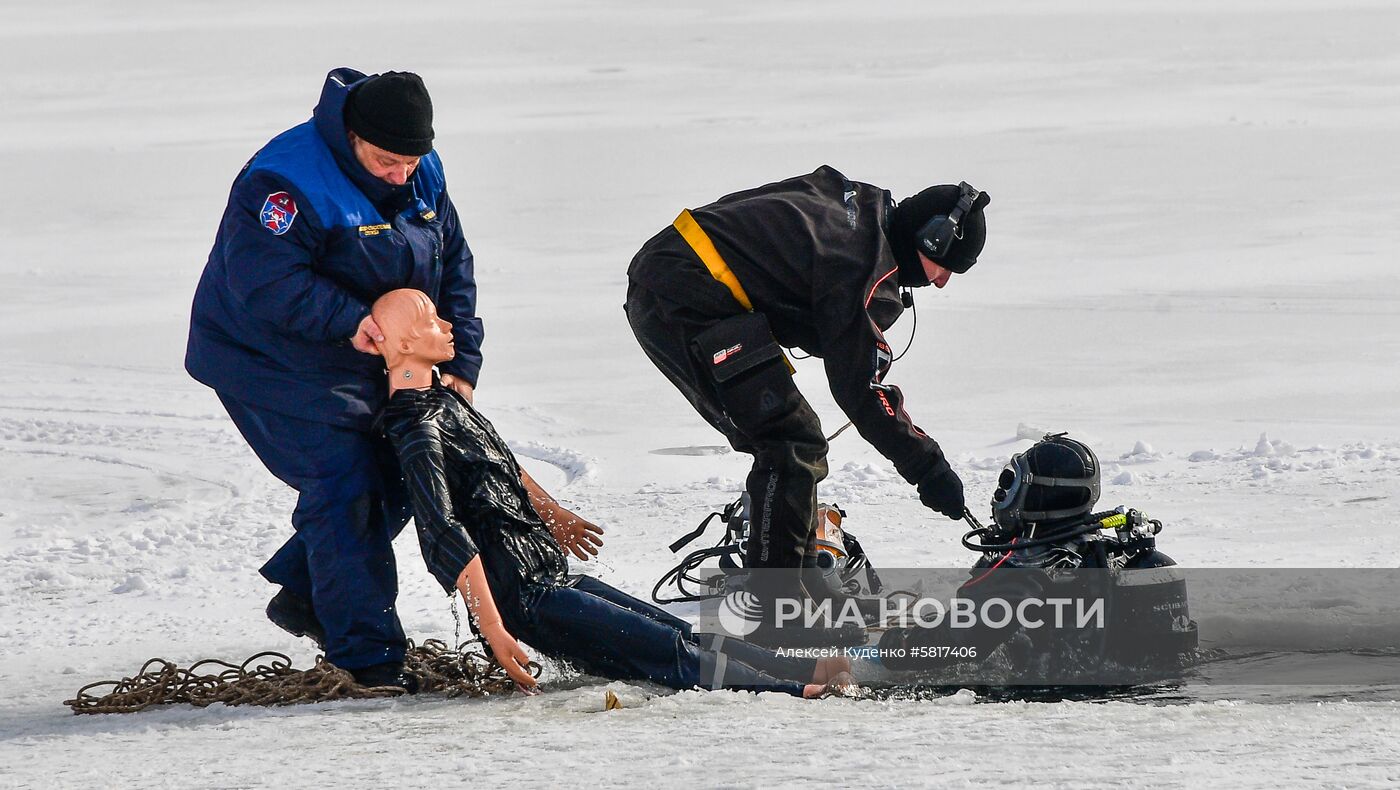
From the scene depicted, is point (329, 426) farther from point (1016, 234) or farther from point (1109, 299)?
point (1016, 234)

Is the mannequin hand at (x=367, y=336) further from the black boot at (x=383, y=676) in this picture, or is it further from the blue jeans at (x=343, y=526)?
the black boot at (x=383, y=676)

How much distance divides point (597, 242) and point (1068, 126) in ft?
22.8

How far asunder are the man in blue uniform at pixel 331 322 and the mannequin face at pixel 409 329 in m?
0.04

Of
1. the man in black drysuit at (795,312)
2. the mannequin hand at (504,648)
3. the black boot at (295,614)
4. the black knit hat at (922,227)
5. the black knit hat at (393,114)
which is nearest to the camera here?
the mannequin hand at (504,648)

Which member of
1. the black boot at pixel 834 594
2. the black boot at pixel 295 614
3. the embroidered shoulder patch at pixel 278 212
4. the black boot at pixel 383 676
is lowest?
the black boot at pixel 383 676

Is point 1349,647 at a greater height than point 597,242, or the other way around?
point 597,242

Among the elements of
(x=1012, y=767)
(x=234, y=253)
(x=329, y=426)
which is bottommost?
(x=1012, y=767)

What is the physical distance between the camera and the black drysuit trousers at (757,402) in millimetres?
4707

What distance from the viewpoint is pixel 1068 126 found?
18312 millimetres

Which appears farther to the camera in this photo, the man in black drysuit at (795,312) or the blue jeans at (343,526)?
the man in black drysuit at (795,312)

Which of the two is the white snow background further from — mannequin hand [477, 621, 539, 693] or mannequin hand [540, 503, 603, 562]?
mannequin hand [540, 503, 603, 562]

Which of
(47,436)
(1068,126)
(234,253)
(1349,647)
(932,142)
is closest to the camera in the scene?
(234,253)

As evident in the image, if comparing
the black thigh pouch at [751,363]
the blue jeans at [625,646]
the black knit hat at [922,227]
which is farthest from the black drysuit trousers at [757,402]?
the blue jeans at [625,646]

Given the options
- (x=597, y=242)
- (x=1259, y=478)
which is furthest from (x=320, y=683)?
(x=597, y=242)
